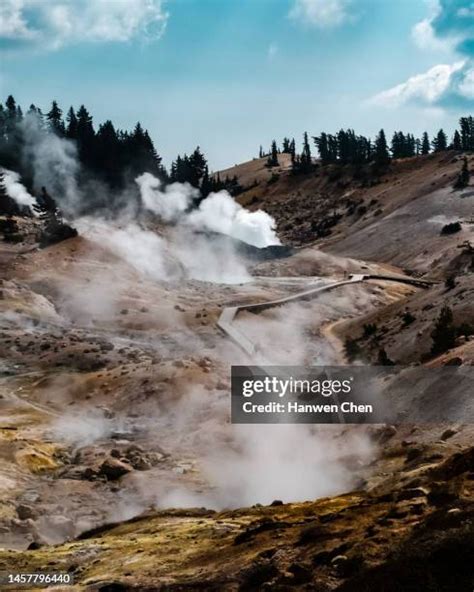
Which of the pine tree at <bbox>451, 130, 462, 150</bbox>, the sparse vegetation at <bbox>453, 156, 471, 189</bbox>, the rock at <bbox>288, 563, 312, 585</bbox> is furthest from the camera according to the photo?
the pine tree at <bbox>451, 130, 462, 150</bbox>

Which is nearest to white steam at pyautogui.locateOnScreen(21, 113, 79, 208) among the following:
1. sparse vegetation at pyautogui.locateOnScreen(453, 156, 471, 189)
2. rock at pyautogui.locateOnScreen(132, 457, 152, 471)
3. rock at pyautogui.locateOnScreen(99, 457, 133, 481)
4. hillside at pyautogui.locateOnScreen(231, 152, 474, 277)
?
hillside at pyautogui.locateOnScreen(231, 152, 474, 277)

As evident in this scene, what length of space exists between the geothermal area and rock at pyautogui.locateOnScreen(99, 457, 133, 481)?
0.11 meters

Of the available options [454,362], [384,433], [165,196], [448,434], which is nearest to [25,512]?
[384,433]

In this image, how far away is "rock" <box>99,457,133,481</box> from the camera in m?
35.2

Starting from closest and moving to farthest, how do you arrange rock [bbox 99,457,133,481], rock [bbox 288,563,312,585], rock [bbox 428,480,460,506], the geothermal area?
rock [bbox 288,563,312,585]
the geothermal area
rock [bbox 428,480,460,506]
rock [bbox 99,457,133,481]

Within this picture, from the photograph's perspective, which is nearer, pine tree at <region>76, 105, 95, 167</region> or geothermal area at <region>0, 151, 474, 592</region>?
geothermal area at <region>0, 151, 474, 592</region>

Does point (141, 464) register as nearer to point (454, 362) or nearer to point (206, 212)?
point (454, 362)

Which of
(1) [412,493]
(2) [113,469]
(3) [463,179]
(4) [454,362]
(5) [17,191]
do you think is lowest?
(2) [113,469]

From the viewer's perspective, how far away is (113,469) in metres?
35.3

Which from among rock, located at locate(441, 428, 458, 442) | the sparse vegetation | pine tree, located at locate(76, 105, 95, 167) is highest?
pine tree, located at locate(76, 105, 95, 167)

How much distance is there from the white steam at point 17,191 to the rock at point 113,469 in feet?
268

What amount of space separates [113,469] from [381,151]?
166488 millimetres

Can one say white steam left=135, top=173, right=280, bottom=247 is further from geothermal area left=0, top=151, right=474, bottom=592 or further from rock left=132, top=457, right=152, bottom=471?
rock left=132, top=457, right=152, bottom=471

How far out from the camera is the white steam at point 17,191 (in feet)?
363
